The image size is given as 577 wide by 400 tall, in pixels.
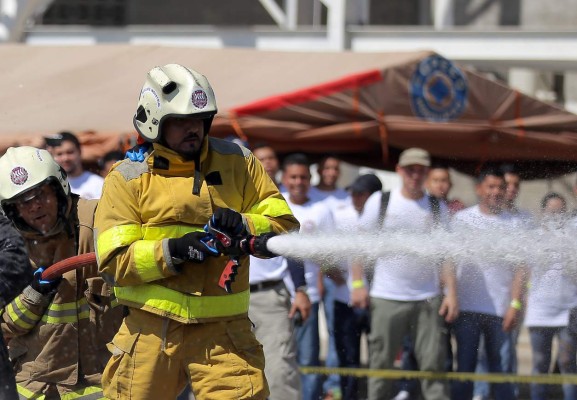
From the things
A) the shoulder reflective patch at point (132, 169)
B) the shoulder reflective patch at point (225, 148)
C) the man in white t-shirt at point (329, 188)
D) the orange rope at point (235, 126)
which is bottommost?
the man in white t-shirt at point (329, 188)

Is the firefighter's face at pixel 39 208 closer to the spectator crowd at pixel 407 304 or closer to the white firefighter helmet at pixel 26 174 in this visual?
the white firefighter helmet at pixel 26 174

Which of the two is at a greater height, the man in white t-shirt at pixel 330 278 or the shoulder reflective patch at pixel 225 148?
the shoulder reflective patch at pixel 225 148

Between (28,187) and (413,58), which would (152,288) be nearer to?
(28,187)

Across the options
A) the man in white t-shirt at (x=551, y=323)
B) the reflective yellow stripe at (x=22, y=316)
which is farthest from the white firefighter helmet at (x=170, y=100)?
the man in white t-shirt at (x=551, y=323)

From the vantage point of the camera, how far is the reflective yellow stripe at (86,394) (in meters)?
5.47

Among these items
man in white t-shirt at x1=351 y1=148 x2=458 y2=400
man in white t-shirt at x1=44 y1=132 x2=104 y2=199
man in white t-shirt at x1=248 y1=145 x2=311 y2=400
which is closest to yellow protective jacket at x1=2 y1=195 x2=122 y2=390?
man in white t-shirt at x1=248 y1=145 x2=311 y2=400

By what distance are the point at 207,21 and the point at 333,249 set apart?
14075 mm

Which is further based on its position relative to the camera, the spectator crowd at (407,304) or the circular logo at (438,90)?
the circular logo at (438,90)

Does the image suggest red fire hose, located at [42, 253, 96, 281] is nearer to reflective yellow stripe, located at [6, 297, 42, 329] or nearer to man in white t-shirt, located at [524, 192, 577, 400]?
reflective yellow stripe, located at [6, 297, 42, 329]

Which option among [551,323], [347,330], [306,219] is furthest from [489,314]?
[306,219]

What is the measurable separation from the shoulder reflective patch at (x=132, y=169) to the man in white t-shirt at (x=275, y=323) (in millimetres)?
2681

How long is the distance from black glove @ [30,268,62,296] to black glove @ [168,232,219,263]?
34.5 inches

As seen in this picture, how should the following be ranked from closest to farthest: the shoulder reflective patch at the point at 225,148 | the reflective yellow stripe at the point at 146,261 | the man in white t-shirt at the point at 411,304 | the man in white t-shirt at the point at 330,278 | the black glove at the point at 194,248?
the black glove at the point at 194,248, the reflective yellow stripe at the point at 146,261, the shoulder reflective patch at the point at 225,148, the man in white t-shirt at the point at 411,304, the man in white t-shirt at the point at 330,278

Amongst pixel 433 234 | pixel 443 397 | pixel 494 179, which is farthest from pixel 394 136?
pixel 433 234
